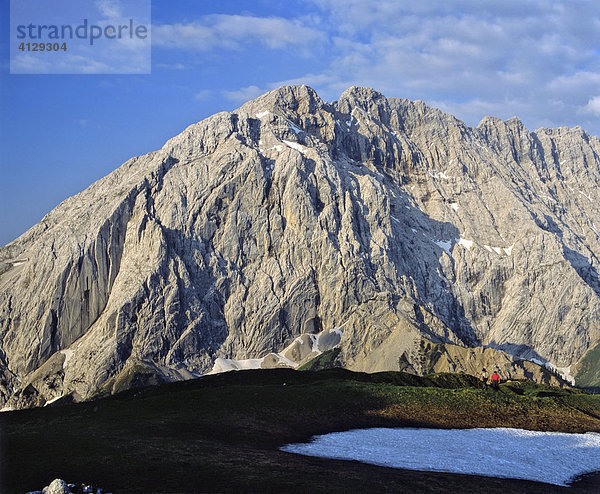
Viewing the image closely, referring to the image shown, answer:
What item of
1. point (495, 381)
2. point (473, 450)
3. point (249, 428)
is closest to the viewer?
point (473, 450)

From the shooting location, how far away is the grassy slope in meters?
29.8

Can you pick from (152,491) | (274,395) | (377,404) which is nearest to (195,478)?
(152,491)

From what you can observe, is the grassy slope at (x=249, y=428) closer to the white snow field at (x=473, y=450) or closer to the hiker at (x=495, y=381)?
the hiker at (x=495, y=381)

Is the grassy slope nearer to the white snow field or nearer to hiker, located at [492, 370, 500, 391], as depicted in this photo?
hiker, located at [492, 370, 500, 391]

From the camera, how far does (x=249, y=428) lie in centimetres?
4459

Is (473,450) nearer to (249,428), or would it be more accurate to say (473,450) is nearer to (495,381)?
(249,428)

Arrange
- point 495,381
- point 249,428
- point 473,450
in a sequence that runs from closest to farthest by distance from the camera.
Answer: point 473,450 → point 249,428 → point 495,381

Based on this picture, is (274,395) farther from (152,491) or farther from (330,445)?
(152,491)

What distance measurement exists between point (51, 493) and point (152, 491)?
4.15 m

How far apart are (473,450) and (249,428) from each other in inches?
610

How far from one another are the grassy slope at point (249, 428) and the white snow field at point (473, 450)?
2293 millimetres

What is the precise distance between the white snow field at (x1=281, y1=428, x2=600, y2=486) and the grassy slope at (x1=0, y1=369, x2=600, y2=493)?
2.29 meters

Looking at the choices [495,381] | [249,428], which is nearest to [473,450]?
[249,428]

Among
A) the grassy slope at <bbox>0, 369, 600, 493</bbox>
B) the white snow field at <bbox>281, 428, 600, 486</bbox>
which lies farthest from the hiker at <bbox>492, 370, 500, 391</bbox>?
the white snow field at <bbox>281, 428, 600, 486</bbox>
